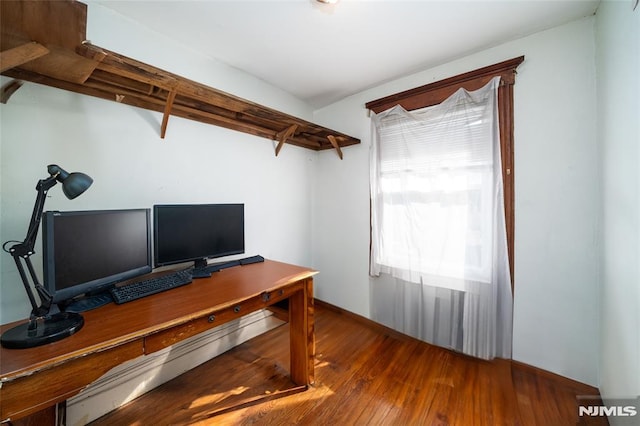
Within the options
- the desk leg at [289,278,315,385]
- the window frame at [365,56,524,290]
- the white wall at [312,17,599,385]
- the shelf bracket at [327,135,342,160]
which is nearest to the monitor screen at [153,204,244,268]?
Answer: the desk leg at [289,278,315,385]

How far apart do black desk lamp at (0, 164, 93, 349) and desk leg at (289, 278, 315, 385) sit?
3.72ft

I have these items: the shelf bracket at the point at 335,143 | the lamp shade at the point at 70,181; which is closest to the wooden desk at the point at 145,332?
the lamp shade at the point at 70,181

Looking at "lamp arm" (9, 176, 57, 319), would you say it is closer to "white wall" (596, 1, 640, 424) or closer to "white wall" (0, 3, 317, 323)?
"white wall" (0, 3, 317, 323)

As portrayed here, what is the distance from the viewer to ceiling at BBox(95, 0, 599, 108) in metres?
1.45

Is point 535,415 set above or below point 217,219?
below

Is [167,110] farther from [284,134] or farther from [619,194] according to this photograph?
[619,194]

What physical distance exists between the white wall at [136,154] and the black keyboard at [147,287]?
480 mm

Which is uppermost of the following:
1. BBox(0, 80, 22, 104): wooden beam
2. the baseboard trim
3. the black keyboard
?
BBox(0, 80, 22, 104): wooden beam

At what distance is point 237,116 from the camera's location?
6.70 feet

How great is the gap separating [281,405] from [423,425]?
88cm

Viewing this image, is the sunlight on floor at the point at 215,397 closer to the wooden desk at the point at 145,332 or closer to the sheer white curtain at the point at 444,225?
the wooden desk at the point at 145,332

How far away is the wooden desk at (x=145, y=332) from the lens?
75 centimetres

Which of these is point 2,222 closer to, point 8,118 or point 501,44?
point 8,118

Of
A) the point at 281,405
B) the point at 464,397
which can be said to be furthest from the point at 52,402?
the point at 464,397
